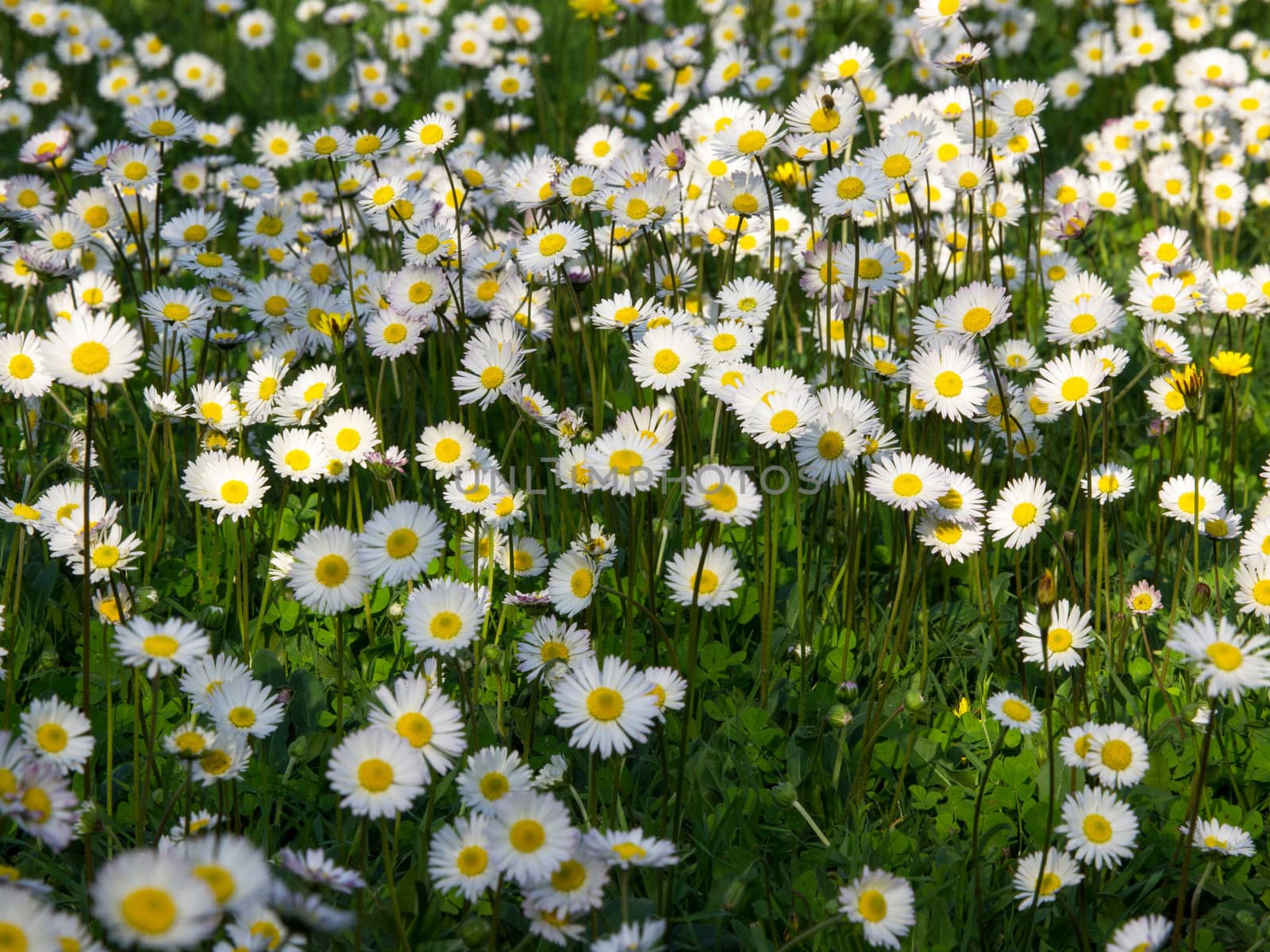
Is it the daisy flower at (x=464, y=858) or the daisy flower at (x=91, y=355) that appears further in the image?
the daisy flower at (x=91, y=355)

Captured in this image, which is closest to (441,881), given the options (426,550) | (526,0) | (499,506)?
(426,550)

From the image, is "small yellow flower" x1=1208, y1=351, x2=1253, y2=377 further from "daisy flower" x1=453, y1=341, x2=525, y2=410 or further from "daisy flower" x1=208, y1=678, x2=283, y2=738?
"daisy flower" x1=208, y1=678, x2=283, y2=738

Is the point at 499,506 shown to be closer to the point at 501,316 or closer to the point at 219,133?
the point at 501,316

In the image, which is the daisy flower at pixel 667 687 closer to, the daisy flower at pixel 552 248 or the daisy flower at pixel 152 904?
the daisy flower at pixel 152 904

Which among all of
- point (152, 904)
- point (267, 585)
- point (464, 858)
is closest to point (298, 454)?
point (267, 585)

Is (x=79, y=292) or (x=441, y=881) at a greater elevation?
(x=79, y=292)

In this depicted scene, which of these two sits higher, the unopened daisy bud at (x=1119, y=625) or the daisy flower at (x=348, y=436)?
the daisy flower at (x=348, y=436)

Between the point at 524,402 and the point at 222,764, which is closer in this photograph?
the point at 222,764

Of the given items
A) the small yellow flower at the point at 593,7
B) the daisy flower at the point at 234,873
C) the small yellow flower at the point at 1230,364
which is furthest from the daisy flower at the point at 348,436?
the small yellow flower at the point at 593,7

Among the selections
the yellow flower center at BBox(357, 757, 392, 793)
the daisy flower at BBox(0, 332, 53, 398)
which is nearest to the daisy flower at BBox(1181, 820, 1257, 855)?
the yellow flower center at BBox(357, 757, 392, 793)
